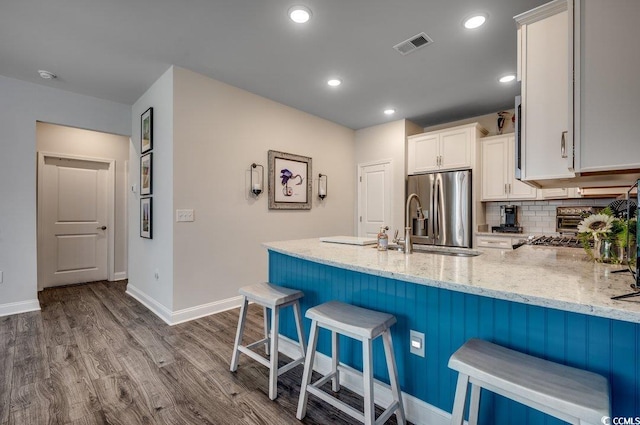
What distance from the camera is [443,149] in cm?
426

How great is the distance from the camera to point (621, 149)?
4.05 ft

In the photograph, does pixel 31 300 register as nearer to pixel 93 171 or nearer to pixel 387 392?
pixel 93 171

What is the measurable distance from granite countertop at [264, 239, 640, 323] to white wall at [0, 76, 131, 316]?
11.4ft

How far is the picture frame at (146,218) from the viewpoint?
134 inches

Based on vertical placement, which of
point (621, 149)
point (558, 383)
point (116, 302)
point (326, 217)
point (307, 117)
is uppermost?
point (307, 117)

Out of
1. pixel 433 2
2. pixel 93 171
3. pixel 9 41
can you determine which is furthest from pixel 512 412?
pixel 93 171

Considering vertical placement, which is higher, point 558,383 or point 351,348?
point 558,383

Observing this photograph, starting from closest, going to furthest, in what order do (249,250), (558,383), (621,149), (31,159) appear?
(558,383), (621,149), (31,159), (249,250)

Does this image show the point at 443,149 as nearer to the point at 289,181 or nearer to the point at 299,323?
the point at 289,181

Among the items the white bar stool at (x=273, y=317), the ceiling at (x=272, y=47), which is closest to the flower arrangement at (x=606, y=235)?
the ceiling at (x=272, y=47)

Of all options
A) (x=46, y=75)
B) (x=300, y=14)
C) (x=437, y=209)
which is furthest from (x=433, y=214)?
(x=46, y=75)

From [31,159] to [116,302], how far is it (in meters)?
1.91

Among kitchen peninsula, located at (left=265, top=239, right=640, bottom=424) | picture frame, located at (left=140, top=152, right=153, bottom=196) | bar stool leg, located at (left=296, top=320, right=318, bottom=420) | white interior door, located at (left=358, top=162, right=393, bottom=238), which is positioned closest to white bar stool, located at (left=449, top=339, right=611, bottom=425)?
kitchen peninsula, located at (left=265, top=239, right=640, bottom=424)

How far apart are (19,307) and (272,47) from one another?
394 cm
